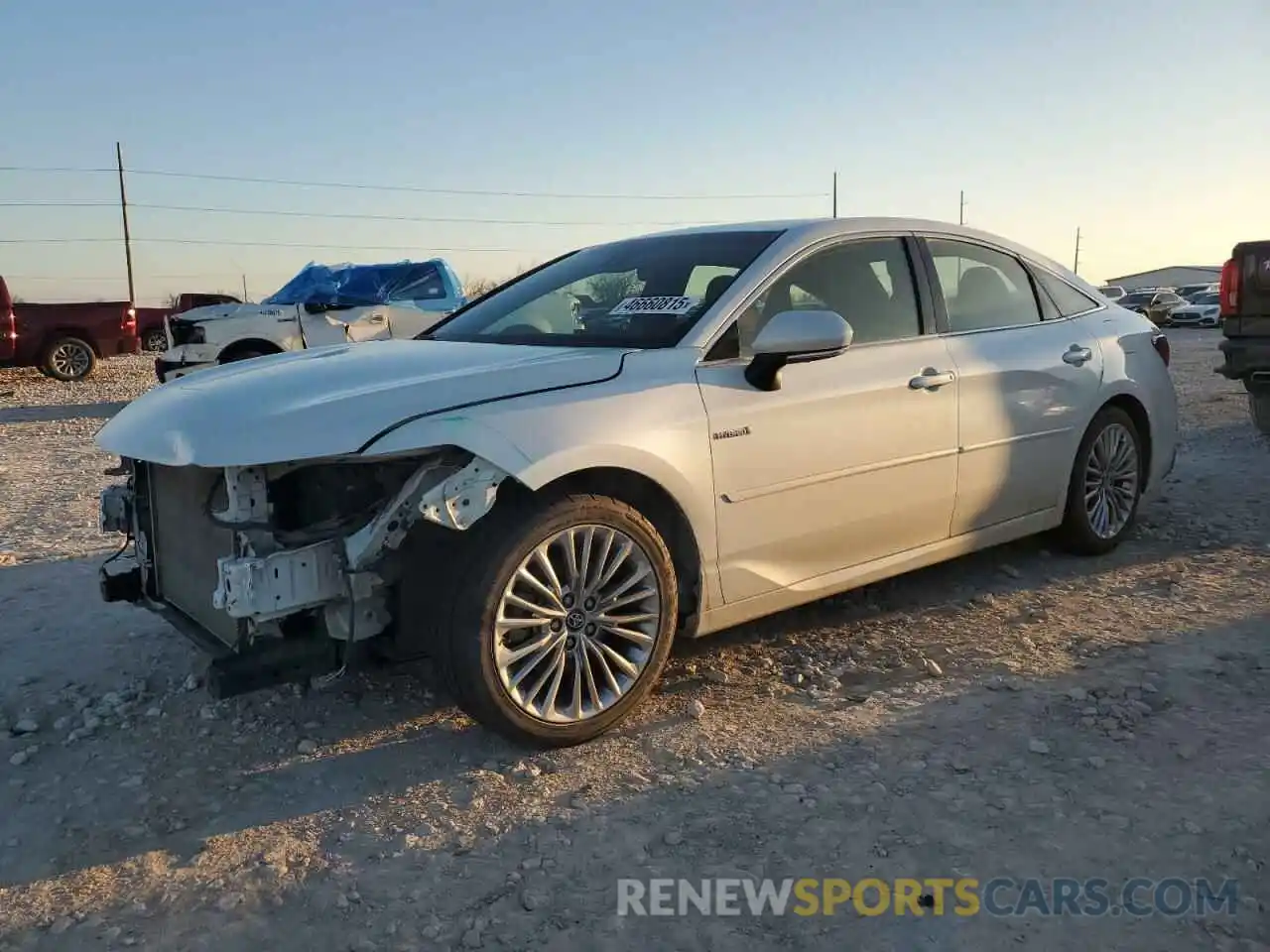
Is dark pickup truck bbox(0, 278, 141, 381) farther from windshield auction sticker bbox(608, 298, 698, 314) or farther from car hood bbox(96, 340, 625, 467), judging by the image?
windshield auction sticker bbox(608, 298, 698, 314)

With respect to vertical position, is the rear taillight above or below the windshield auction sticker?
above

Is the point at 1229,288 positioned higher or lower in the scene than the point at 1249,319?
higher

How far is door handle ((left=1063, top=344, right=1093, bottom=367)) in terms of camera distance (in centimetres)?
474

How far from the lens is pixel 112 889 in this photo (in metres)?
2.52

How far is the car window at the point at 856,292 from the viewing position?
3.75m

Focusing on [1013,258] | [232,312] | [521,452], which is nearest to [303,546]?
[521,452]

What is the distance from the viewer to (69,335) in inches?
637

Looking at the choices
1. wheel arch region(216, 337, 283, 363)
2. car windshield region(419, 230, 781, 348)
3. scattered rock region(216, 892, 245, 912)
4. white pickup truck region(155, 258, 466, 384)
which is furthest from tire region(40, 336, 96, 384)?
scattered rock region(216, 892, 245, 912)

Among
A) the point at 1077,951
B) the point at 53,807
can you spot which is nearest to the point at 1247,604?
the point at 1077,951

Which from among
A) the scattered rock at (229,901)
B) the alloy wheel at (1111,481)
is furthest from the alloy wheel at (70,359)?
the scattered rock at (229,901)

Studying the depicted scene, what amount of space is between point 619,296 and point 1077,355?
7.43 feet

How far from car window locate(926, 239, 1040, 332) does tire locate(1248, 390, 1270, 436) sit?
3.93 m

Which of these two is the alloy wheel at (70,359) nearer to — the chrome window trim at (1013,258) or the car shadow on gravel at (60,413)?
the car shadow on gravel at (60,413)

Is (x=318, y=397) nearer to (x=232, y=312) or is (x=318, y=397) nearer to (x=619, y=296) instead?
(x=619, y=296)
